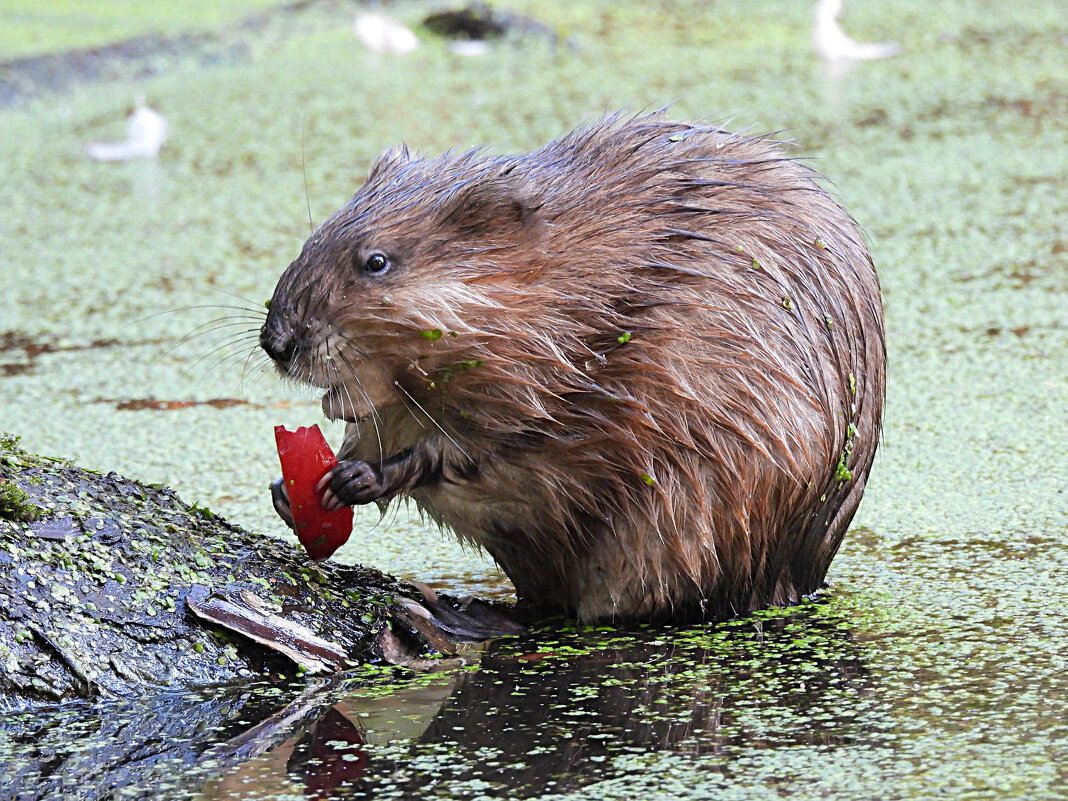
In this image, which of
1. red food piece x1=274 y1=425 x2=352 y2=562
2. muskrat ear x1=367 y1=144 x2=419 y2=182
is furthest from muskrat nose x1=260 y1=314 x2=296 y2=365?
muskrat ear x1=367 y1=144 x2=419 y2=182

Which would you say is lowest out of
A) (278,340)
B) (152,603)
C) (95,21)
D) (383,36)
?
(152,603)

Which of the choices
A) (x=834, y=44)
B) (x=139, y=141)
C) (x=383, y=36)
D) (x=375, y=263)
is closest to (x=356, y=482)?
(x=375, y=263)

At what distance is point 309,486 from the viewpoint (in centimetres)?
281

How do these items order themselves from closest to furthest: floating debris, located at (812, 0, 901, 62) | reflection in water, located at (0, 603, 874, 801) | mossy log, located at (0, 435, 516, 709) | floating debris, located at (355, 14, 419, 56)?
reflection in water, located at (0, 603, 874, 801), mossy log, located at (0, 435, 516, 709), floating debris, located at (812, 0, 901, 62), floating debris, located at (355, 14, 419, 56)

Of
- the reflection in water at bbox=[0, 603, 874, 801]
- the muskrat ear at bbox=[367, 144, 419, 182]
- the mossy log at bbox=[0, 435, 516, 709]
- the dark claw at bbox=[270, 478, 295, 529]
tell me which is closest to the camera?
the reflection in water at bbox=[0, 603, 874, 801]

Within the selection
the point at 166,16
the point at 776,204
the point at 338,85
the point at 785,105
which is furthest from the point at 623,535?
the point at 166,16

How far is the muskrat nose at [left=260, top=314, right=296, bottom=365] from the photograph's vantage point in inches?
108

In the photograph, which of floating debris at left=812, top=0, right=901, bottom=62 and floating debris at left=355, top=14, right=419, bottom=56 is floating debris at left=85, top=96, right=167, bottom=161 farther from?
floating debris at left=812, top=0, right=901, bottom=62

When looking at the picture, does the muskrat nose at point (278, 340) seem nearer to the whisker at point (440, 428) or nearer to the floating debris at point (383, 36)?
the whisker at point (440, 428)

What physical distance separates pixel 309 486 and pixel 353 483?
0.10 meters

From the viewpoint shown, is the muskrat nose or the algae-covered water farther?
the muskrat nose

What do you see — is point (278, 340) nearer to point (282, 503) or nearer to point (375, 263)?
point (375, 263)

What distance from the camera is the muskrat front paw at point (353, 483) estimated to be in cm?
276

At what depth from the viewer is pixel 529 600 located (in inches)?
120
